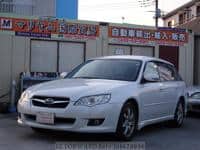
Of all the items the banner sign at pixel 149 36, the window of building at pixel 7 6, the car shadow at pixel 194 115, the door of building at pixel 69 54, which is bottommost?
the car shadow at pixel 194 115

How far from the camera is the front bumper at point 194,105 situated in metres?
12.8

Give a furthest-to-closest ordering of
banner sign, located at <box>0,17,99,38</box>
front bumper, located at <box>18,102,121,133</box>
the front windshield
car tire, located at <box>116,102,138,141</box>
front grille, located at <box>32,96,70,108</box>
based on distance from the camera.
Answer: banner sign, located at <box>0,17,99,38</box>, the front windshield, car tire, located at <box>116,102,138,141</box>, front grille, located at <box>32,96,70,108</box>, front bumper, located at <box>18,102,121,133</box>

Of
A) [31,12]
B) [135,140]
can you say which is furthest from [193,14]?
[135,140]

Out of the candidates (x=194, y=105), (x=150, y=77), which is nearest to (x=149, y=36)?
(x=194, y=105)

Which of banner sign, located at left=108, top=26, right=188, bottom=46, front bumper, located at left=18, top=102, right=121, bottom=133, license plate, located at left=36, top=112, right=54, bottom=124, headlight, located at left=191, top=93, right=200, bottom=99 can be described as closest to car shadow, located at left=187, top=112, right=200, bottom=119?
headlight, located at left=191, top=93, right=200, bottom=99

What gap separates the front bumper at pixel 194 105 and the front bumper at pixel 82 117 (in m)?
5.25

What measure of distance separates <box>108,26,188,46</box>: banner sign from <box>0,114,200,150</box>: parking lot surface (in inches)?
288

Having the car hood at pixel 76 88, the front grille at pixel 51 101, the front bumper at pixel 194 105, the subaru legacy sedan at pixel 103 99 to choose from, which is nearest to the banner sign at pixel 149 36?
the front bumper at pixel 194 105

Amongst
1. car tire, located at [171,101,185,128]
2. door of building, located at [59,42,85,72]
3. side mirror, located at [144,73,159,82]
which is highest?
door of building, located at [59,42,85,72]

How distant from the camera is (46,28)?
1588 cm

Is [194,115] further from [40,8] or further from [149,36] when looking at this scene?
[40,8]

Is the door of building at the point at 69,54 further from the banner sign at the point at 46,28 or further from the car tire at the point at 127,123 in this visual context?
the car tire at the point at 127,123

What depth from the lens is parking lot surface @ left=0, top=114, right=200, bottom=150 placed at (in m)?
7.86

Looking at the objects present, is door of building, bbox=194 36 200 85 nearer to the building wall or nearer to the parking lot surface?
the building wall
